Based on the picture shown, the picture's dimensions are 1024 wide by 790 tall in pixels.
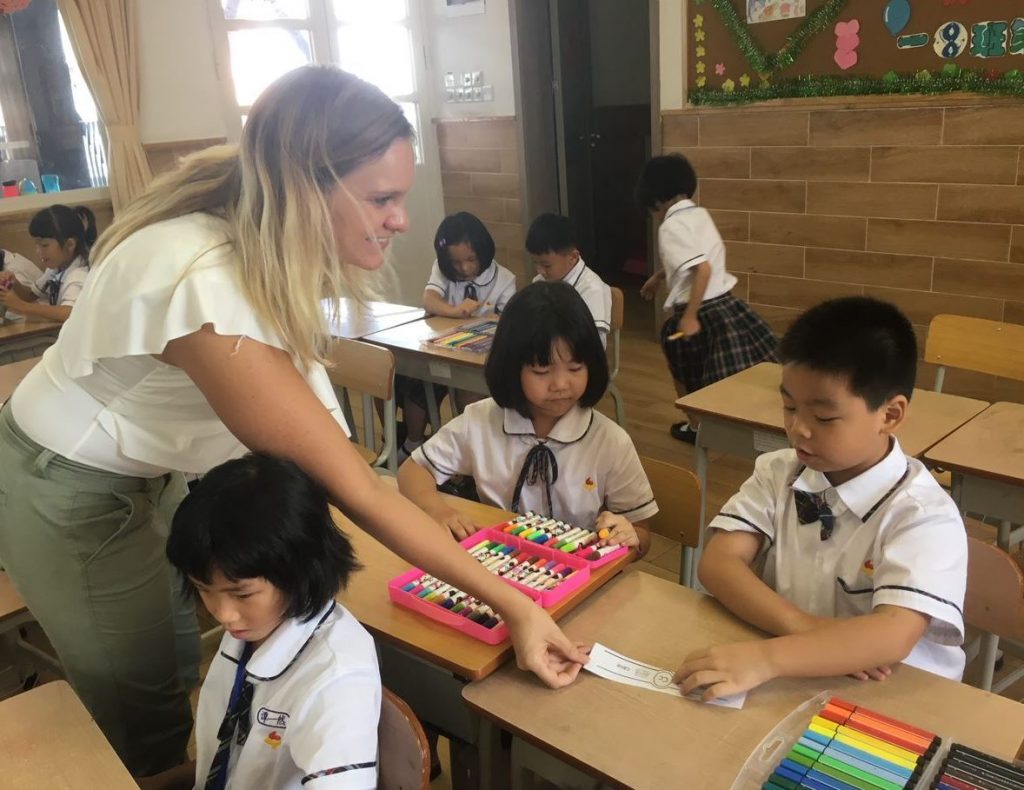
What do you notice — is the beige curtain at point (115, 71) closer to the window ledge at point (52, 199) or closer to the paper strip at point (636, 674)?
the window ledge at point (52, 199)

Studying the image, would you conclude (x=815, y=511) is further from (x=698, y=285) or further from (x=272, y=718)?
(x=698, y=285)

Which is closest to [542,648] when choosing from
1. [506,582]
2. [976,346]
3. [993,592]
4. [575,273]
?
[506,582]

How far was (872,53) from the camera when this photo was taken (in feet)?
12.7

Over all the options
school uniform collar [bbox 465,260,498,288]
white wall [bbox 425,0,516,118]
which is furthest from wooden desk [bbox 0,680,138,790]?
white wall [bbox 425,0,516,118]

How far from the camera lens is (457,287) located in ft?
12.4

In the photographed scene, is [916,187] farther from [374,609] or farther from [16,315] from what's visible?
[16,315]

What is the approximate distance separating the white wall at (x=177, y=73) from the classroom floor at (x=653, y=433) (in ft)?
6.87

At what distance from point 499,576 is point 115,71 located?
4.62 meters

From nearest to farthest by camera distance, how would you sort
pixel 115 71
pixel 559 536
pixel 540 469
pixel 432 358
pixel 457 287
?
1. pixel 559 536
2. pixel 540 469
3. pixel 432 358
4. pixel 457 287
5. pixel 115 71

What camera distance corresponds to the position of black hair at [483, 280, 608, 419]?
1812 millimetres

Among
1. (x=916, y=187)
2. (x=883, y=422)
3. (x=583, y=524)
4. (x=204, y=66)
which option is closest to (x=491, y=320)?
(x=583, y=524)

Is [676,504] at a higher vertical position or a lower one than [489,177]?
lower

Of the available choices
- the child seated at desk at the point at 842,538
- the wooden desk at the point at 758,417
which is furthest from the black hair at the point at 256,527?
the wooden desk at the point at 758,417

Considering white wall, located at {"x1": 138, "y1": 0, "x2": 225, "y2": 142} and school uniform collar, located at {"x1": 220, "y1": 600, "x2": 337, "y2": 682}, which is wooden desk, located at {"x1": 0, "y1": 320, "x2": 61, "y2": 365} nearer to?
white wall, located at {"x1": 138, "y1": 0, "x2": 225, "y2": 142}
